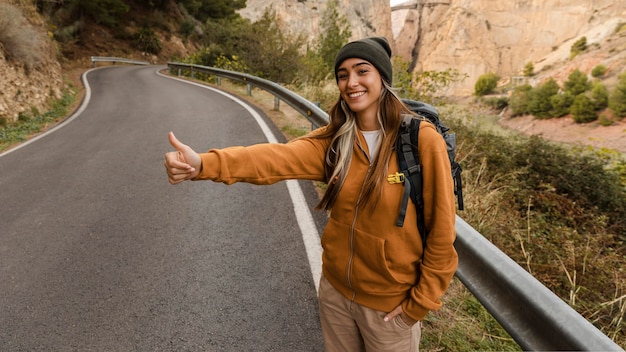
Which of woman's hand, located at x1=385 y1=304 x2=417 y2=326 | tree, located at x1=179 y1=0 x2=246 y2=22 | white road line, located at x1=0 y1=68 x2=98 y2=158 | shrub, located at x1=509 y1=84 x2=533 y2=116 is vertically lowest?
shrub, located at x1=509 y1=84 x2=533 y2=116

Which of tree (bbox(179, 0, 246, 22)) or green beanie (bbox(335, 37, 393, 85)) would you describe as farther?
tree (bbox(179, 0, 246, 22))

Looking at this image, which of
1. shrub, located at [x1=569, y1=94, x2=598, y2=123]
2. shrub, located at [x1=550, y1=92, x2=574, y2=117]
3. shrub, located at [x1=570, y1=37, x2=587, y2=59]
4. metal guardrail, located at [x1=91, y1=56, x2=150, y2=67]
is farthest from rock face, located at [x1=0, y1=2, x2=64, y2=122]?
shrub, located at [x1=570, y1=37, x2=587, y2=59]

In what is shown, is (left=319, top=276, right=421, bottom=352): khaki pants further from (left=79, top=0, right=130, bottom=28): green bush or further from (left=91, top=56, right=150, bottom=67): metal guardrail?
(left=79, top=0, right=130, bottom=28): green bush

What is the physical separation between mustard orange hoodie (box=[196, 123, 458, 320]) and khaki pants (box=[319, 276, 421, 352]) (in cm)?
5

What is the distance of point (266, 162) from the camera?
158 cm

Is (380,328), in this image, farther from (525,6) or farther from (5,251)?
(525,6)

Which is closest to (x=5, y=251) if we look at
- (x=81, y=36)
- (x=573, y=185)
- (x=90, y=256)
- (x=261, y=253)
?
(x=90, y=256)

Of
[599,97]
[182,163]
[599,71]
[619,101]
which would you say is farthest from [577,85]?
[182,163]

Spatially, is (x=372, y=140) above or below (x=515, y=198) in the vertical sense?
above

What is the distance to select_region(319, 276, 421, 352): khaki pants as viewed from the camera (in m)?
1.49

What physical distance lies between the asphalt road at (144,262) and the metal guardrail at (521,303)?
1.04 m

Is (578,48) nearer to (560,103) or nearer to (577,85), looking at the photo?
(577,85)

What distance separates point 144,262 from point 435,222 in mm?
2654

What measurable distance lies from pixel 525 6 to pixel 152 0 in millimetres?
108118
